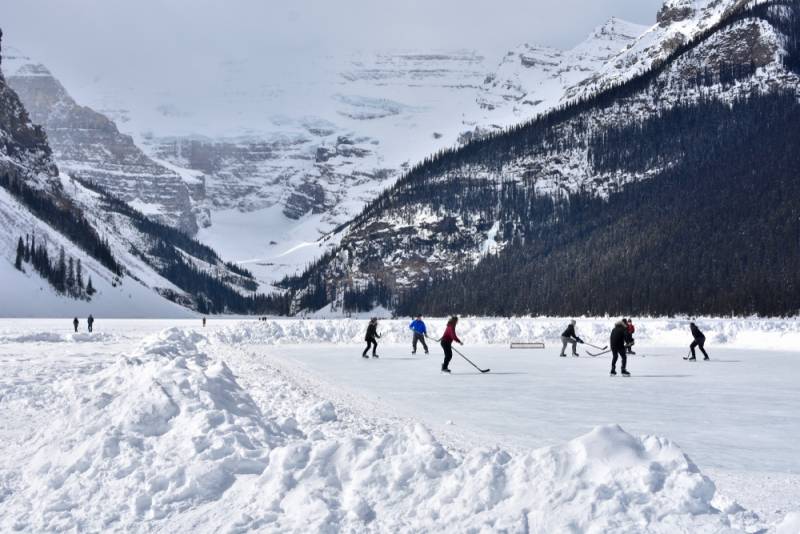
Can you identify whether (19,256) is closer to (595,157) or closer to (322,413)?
(595,157)

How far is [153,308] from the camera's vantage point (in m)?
164

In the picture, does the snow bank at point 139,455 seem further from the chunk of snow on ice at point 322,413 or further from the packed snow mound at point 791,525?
the packed snow mound at point 791,525

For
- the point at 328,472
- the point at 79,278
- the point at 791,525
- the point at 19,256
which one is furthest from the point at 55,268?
the point at 791,525

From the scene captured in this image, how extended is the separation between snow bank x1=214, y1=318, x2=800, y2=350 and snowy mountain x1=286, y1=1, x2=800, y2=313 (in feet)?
307

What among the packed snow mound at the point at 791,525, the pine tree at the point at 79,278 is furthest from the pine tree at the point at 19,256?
the packed snow mound at the point at 791,525

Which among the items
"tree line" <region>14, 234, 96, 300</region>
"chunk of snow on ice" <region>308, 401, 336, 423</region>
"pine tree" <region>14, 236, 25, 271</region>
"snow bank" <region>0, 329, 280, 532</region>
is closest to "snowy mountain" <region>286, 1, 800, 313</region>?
"tree line" <region>14, 234, 96, 300</region>

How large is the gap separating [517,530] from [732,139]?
509 feet

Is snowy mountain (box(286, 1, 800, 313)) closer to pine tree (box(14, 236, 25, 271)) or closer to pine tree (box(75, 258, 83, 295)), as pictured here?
pine tree (box(75, 258, 83, 295))

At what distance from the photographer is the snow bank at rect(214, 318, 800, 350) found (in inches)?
1753

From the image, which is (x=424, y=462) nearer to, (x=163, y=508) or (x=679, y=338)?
(x=163, y=508)

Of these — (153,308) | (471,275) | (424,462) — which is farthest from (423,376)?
(153,308)

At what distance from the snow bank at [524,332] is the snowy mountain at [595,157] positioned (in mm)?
93593

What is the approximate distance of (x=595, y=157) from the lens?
17600cm

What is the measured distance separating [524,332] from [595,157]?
445ft
